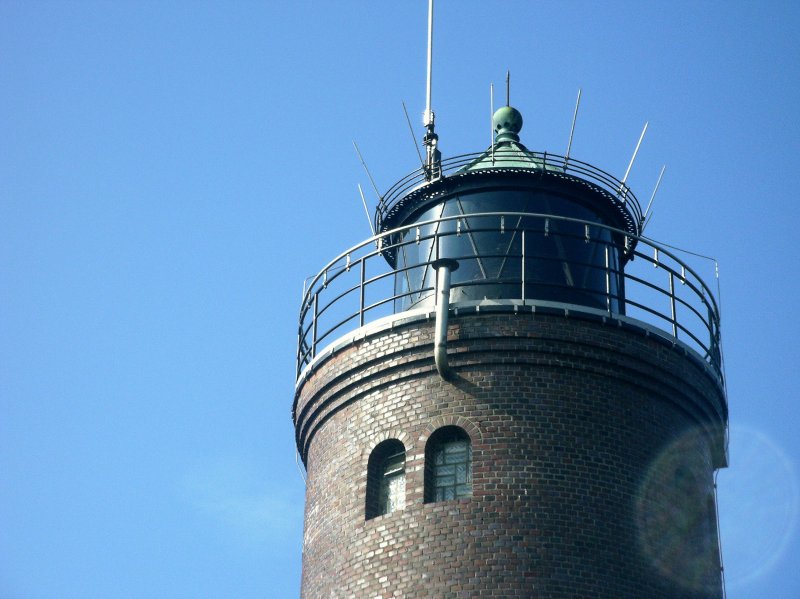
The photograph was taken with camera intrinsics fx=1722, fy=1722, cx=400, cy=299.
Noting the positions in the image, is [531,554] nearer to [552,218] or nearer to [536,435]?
[536,435]

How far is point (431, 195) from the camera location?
2902cm

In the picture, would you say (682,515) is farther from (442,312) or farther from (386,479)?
(442,312)

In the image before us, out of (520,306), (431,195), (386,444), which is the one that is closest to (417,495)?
(386,444)

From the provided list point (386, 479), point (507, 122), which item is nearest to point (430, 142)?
point (507, 122)

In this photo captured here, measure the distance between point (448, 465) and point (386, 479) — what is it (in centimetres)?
114

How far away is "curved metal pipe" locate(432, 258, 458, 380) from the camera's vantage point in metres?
26.4

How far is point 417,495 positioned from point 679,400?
15.2ft

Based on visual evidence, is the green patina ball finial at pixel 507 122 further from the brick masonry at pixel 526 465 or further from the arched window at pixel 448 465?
the arched window at pixel 448 465

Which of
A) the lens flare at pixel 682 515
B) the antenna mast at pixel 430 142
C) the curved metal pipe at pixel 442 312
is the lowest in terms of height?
the lens flare at pixel 682 515

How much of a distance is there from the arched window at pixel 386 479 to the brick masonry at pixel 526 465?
14 centimetres

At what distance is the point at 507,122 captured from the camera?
30.8 meters

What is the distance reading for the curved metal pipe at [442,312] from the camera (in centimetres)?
2638

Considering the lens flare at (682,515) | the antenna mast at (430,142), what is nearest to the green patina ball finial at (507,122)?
the antenna mast at (430,142)

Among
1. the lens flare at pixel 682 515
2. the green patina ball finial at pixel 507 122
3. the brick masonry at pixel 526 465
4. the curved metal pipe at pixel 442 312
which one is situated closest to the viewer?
the brick masonry at pixel 526 465
